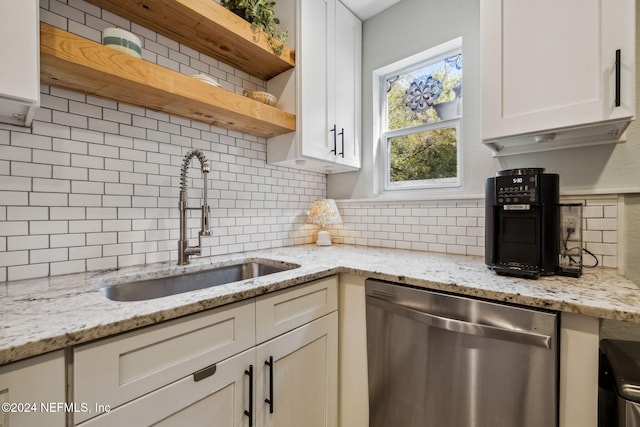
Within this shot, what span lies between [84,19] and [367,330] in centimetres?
182

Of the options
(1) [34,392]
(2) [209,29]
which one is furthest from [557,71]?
(1) [34,392]

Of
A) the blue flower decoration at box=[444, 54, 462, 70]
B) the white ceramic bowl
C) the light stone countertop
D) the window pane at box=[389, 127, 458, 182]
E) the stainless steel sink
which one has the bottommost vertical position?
the stainless steel sink

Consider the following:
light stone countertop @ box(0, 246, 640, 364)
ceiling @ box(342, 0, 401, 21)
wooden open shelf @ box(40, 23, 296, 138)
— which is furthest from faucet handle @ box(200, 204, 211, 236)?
ceiling @ box(342, 0, 401, 21)

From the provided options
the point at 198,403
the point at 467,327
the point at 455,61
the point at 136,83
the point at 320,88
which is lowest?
the point at 198,403

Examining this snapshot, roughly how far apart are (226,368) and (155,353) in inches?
9.6

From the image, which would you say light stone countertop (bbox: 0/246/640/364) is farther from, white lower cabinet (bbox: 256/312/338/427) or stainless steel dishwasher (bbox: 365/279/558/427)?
white lower cabinet (bbox: 256/312/338/427)

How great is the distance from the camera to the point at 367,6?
6.86 ft

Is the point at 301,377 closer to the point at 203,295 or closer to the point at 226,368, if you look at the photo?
the point at 226,368

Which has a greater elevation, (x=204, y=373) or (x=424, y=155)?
(x=424, y=155)

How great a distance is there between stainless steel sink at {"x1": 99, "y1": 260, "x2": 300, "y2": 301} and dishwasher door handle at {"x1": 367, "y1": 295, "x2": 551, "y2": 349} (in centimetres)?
53

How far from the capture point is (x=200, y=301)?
84cm

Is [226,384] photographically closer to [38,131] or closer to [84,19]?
[38,131]

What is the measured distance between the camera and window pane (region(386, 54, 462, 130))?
6.14 ft

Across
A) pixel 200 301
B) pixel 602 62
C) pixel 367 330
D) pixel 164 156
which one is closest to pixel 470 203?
pixel 602 62
